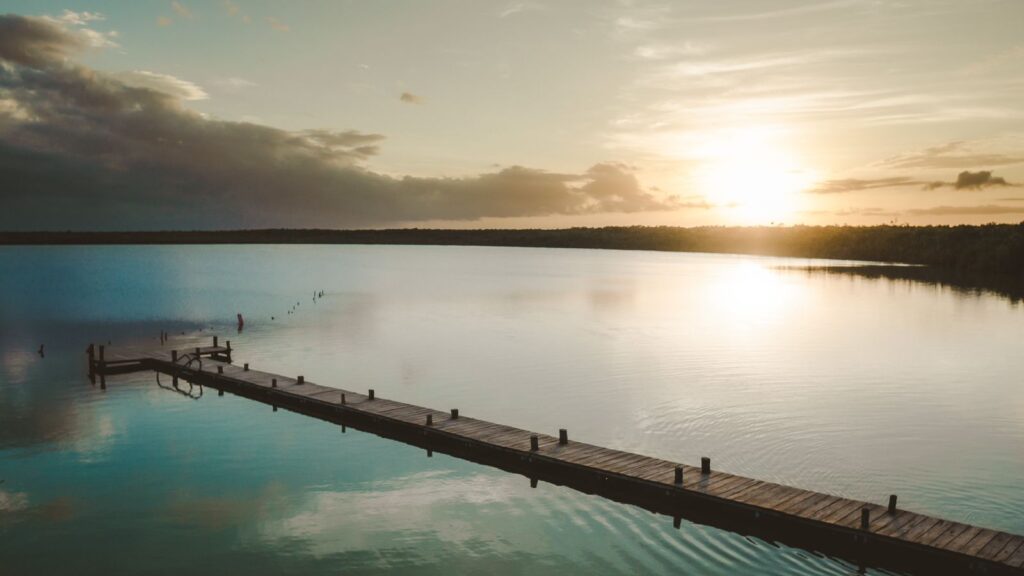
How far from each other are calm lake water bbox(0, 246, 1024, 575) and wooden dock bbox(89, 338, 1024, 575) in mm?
540

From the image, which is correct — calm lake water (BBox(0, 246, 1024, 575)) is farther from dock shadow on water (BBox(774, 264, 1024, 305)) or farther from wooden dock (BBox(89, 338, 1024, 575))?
dock shadow on water (BBox(774, 264, 1024, 305))

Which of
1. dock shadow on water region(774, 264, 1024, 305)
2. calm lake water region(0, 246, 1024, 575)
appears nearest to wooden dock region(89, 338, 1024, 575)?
calm lake water region(0, 246, 1024, 575)

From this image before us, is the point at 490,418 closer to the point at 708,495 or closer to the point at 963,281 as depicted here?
the point at 708,495

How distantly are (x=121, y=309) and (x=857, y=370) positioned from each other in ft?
202

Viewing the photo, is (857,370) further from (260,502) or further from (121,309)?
(121,309)

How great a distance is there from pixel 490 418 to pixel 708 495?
12706mm

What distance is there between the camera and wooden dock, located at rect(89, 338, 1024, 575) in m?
14.7

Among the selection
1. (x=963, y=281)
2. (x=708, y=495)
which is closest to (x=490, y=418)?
(x=708, y=495)

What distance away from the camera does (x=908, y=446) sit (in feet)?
81.8

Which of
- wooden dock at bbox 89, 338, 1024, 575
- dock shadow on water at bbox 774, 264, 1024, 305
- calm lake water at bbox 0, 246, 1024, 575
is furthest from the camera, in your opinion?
dock shadow on water at bbox 774, 264, 1024, 305

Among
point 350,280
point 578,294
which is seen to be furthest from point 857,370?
point 350,280

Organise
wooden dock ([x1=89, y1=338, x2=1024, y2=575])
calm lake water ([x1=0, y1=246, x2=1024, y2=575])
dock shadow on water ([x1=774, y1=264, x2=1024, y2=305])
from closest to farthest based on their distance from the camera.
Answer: wooden dock ([x1=89, y1=338, x2=1024, y2=575]) → calm lake water ([x1=0, y1=246, x2=1024, y2=575]) → dock shadow on water ([x1=774, y1=264, x2=1024, y2=305])

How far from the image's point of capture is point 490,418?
28812mm

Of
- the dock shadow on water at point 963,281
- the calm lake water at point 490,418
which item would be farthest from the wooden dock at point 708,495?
the dock shadow on water at point 963,281
